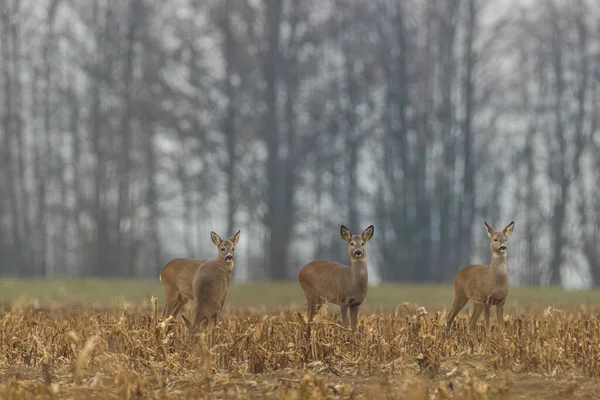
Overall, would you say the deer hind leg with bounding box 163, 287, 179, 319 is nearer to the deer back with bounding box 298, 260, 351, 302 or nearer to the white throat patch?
the deer back with bounding box 298, 260, 351, 302

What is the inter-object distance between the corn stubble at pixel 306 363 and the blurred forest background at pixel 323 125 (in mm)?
26092

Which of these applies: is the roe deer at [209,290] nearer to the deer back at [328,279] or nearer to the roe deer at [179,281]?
the roe deer at [179,281]

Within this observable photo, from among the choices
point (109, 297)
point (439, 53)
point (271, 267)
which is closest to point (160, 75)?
point (271, 267)

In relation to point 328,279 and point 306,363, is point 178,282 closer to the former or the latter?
point 328,279

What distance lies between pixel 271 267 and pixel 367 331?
87.4 feet

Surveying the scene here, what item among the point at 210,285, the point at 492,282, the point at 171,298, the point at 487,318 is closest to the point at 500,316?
the point at 487,318

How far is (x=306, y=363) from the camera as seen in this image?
9.84 meters

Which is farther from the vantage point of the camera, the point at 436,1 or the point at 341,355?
the point at 436,1

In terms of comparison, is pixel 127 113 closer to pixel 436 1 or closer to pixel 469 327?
pixel 436 1

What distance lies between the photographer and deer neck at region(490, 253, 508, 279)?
11.7 metres

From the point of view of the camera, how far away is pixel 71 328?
12.8m

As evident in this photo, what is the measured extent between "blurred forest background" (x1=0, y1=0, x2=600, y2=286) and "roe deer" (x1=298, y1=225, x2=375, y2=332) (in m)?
23.6

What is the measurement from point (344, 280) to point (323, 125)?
89.8ft

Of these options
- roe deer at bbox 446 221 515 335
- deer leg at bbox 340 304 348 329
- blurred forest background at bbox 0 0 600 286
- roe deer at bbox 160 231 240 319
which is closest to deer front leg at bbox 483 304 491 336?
roe deer at bbox 446 221 515 335
